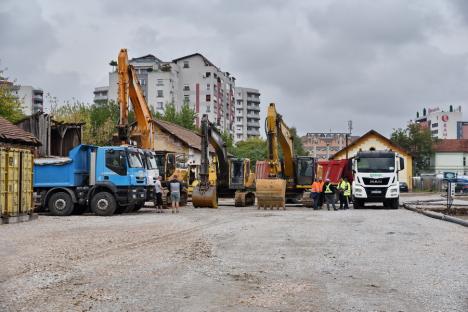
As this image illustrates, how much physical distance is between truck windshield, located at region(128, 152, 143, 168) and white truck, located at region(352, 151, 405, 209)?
456 inches

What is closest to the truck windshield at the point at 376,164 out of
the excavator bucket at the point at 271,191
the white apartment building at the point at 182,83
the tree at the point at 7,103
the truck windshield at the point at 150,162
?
the excavator bucket at the point at 271,191

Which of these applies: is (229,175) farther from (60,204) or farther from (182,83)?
(182,83)

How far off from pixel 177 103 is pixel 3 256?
113980 mm

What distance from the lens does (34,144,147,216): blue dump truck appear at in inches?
985

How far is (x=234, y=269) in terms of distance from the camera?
1037 centimetres

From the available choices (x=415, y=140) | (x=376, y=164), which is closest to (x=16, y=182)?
(x=376, y=164)

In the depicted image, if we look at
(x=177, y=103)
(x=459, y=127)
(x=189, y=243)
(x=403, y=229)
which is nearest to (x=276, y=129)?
(x=403, y=229)

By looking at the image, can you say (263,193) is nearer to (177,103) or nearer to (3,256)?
(3,256)

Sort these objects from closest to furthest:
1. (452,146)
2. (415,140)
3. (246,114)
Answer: (415,140)
(452,146)
(246,114)

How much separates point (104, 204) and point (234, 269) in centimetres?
1543

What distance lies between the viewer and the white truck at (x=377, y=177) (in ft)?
102

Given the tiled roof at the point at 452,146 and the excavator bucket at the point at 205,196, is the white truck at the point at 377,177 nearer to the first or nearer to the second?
Result: the excavator bucket at the point at 205,196

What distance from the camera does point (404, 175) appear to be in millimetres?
73562

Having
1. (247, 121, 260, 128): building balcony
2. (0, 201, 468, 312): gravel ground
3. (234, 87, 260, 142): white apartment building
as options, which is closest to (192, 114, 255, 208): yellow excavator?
(0, 201, 468, 312): gravel ground
